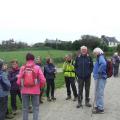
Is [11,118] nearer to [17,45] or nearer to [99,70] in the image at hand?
[99,70]

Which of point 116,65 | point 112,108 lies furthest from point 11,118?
point 116,65

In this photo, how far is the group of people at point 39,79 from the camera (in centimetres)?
1030

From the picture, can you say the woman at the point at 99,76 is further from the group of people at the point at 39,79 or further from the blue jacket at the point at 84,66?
the blue jacket at the point at 84,66

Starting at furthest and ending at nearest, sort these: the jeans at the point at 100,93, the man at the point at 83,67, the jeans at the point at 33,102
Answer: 1. the man at the point at 83,67
2. the jeans at the point at 100,93
3. the jeans at the point at 33,102

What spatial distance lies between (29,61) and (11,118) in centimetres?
229

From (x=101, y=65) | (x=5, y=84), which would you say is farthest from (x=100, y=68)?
(x=5, y=84)

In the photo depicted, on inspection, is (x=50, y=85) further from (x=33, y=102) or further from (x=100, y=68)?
(x=33, y=102)

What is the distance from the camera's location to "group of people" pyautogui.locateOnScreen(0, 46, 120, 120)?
1030 cm

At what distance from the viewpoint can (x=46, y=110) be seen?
43.4 ft

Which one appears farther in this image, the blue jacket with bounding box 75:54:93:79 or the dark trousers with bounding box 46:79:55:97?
the dark trousers with bounding box 46:79:55:97

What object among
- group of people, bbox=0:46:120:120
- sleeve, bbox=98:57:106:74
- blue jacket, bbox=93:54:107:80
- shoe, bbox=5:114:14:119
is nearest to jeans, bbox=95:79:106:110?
group of people, bbox=0:46:120:120

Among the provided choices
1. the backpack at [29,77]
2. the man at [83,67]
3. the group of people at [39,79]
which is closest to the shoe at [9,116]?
the group of people at [39,79]

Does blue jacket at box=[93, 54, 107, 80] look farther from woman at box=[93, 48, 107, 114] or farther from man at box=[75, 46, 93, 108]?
man at box=[75, 46, 93, 108]

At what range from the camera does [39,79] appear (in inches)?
405
